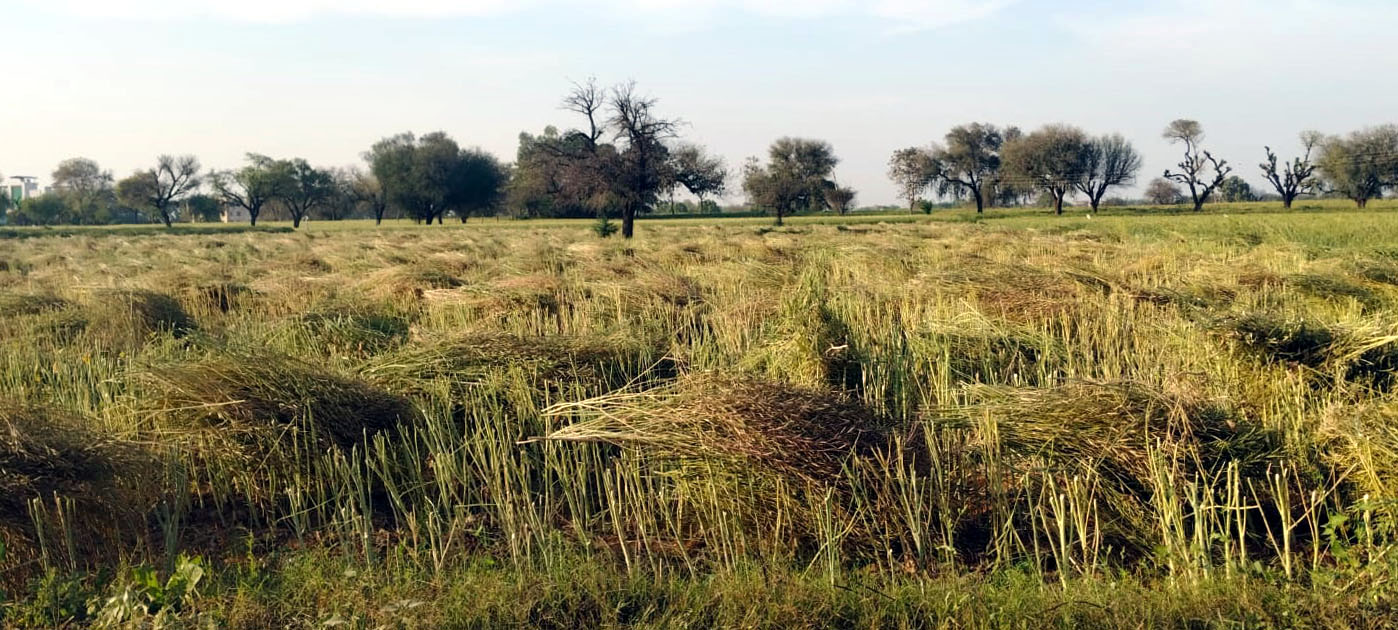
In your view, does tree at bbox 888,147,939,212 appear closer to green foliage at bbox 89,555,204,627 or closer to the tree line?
the tree line

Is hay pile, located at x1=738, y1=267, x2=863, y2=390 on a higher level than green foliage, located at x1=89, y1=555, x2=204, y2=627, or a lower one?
higher

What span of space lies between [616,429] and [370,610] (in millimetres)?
1430

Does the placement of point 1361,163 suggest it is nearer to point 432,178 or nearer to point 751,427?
point 432,178

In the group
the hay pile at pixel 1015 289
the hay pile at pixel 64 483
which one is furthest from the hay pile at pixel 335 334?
the hay pile at pixel 1015 289

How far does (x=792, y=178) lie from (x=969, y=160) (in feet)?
66.7

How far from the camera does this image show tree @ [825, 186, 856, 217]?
74.1 meters

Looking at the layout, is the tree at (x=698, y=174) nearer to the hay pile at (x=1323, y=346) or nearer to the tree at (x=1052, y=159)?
the hay pile at (x=1323, y=346)

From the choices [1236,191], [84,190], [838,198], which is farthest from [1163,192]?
[84,190]

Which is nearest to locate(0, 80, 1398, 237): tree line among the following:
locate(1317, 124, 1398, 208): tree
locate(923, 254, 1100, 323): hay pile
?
locate(1317, 124, 1398, 208): tree

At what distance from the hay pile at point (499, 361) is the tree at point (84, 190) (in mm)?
83198

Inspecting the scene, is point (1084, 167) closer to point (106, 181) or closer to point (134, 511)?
point (134, 511)

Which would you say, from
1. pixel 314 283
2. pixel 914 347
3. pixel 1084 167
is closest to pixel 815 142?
pixel 1084 167

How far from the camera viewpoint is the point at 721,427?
3.67m

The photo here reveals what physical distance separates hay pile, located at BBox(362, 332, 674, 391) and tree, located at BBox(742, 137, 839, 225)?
2179 inches
